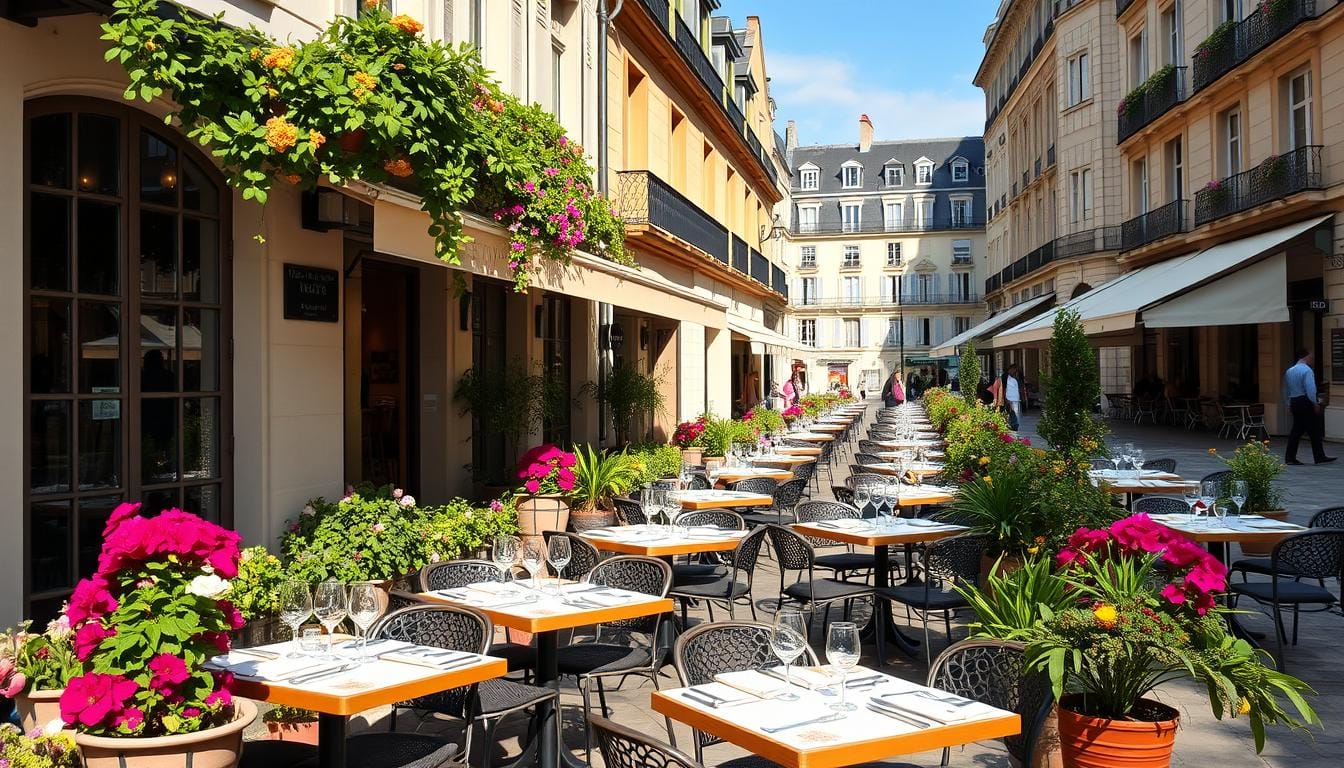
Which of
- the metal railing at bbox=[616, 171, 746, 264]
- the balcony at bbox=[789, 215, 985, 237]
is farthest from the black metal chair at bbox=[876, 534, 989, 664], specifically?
the balcony at bbox=[789, 215, 985, 237]

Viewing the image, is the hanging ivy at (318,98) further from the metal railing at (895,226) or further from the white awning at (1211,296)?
the metal railing at (895,226)

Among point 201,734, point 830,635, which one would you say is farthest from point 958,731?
point 201,734

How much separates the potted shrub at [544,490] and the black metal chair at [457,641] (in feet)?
14.1

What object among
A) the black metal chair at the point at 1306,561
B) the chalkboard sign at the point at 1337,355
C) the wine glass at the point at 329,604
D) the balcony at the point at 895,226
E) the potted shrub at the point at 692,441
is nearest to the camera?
the wine glass at the point at 329,604

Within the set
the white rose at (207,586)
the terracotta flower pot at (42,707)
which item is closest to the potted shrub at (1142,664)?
the white rose at (207,586)

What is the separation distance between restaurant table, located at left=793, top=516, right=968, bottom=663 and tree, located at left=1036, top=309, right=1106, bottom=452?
306 centimetres

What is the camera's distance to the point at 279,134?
5012 millimetres

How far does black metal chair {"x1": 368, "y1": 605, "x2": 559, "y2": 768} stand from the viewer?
4.58 metres

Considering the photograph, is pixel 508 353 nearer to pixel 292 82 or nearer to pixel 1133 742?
pixel 292 82

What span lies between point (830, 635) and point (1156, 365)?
32.8m

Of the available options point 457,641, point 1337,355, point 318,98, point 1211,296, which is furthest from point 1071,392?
point 1337,355

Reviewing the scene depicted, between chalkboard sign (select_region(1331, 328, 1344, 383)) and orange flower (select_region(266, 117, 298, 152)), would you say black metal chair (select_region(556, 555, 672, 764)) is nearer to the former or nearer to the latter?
orange flower (select_region(266, 117, 298, 152))

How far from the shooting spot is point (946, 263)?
70875 millimetres

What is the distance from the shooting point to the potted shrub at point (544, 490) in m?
9.20
